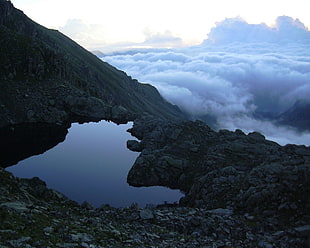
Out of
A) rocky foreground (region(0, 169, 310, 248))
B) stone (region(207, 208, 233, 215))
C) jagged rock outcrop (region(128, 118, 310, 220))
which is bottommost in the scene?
rocky foreground (region(0, 169, 310, 248))

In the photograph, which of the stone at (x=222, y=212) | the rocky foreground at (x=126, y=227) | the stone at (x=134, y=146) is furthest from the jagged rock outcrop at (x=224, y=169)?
the rocky foreground at (x=126, y=227)

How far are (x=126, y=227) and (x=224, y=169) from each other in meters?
23.4

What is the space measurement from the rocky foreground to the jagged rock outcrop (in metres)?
2.99

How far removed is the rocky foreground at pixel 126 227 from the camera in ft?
61.4

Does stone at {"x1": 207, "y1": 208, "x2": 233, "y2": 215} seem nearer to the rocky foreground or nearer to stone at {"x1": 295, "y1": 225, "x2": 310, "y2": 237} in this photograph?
the rocky foreground

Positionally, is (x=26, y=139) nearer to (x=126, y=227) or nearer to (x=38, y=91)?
(x=38, y=91)

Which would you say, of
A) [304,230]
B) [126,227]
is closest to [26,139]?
[126,227]

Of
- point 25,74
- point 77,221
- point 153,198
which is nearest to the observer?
point 77,221

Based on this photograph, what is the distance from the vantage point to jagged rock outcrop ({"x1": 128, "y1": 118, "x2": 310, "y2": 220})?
32469 mm

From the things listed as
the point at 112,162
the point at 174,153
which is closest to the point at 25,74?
the point at 112,162

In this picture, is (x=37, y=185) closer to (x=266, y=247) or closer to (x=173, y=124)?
(x=266, y=247)

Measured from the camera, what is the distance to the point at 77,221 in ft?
79.7

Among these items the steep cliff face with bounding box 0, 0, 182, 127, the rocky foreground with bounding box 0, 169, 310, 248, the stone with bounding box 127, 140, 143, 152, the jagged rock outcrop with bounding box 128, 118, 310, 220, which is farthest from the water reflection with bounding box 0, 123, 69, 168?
the rocky foreground with bounding box 0, 169, 310, 248

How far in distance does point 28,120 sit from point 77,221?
70258 mm
